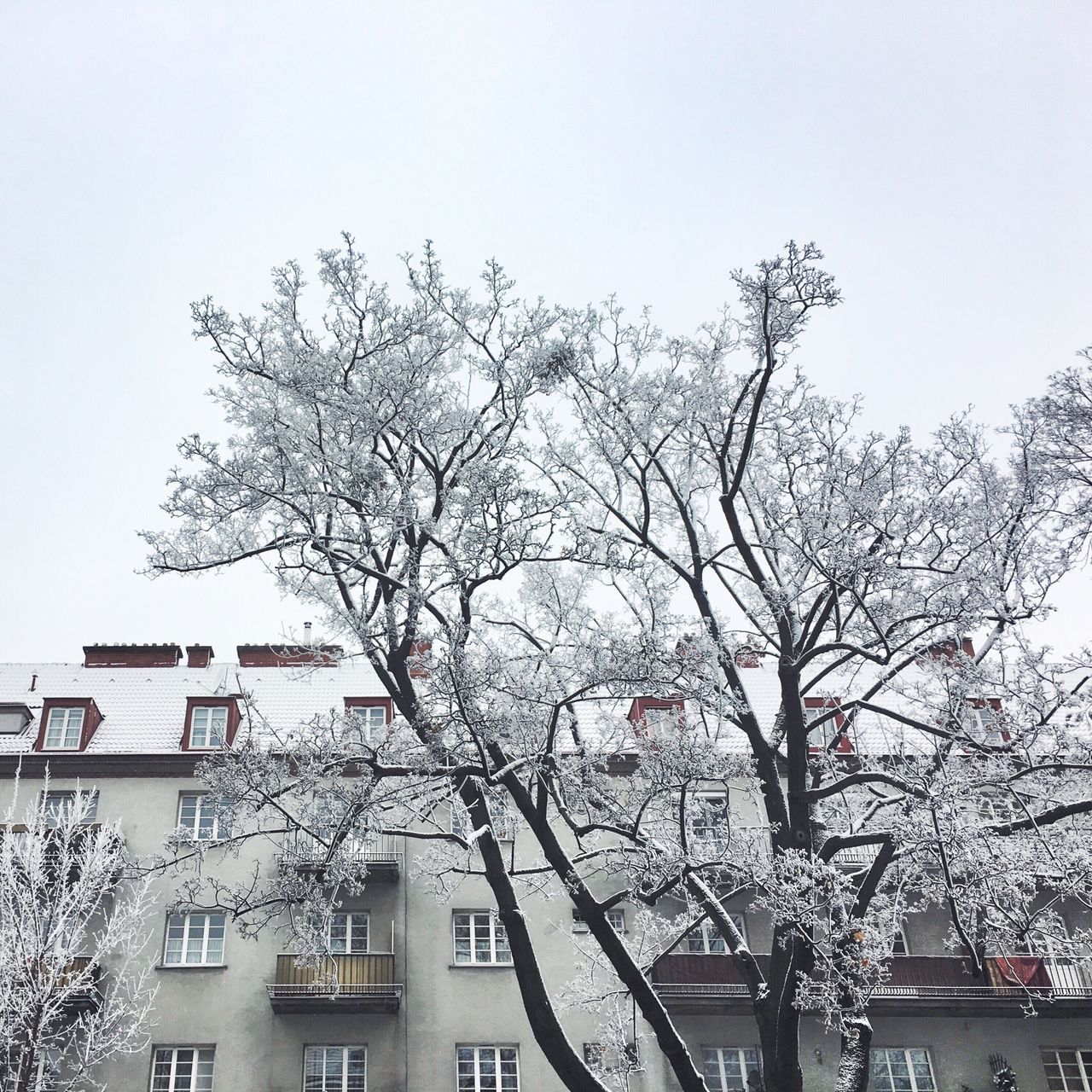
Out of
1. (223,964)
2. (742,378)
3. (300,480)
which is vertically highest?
(742,378)

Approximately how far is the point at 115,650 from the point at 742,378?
23281mm

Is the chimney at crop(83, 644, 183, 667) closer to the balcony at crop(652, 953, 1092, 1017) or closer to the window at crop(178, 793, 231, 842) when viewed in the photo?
the window at crop(178, 793, 231, 842)

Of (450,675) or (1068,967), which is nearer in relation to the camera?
(450,675)

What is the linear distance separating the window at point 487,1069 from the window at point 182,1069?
5.18 m

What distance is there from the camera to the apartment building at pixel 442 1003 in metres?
23.4

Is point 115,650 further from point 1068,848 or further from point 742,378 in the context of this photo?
point 1068,848

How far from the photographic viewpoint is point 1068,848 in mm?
14125

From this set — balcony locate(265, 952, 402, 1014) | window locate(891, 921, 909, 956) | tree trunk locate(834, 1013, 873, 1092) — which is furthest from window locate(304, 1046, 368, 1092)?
tree trunk locate(834, 1013, 873, 1092)

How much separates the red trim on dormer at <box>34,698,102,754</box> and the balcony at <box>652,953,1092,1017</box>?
47.5ft

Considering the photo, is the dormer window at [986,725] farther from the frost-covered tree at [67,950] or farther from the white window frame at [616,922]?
the frost-covered tree at [67,950]

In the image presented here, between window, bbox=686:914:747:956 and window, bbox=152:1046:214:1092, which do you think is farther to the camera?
window, bbox=686:914:747:956

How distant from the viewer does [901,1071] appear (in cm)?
2383

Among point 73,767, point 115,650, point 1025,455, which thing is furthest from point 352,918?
point 1025,455

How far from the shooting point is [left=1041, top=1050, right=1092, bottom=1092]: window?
2394 cm
